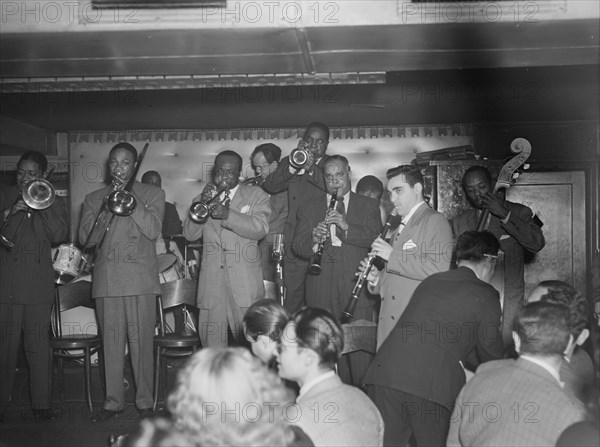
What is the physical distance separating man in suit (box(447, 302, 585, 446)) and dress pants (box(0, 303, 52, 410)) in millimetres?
3298

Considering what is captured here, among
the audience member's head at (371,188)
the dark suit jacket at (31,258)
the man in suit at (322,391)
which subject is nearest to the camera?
the man in suit at (322,391)

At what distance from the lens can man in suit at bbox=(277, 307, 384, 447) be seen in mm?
2537

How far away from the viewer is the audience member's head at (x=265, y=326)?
3.23 meters

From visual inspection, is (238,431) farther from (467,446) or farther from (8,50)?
(8,50)

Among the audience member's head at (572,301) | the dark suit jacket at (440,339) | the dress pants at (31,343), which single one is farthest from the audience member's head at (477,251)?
the dress pants at (31,343)

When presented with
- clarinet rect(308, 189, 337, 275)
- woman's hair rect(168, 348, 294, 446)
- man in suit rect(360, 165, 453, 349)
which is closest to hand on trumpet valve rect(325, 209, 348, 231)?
clarinet rect(308, 189, 337, 275)

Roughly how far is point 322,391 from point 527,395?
722mm

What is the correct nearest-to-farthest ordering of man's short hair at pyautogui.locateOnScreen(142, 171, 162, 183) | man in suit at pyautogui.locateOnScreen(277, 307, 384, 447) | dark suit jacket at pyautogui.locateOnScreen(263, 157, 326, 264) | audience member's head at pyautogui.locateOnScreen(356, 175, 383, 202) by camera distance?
1. man in suit at pyautogui.locateOnScreen(277, 307, 384, 447)
2. dark suit jacket at pyautogui.locateOnScreen(263, 157, 326, 264)
3. audience member's head at pyautogui.locateOnScreen(356, 175, 383, 202)
4. man's short hair at pyautogui.locateOnScreen(142, 171, 162, 183)

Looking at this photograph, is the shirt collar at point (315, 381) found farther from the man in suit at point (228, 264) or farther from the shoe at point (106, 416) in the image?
the shoe at point (106, 416)

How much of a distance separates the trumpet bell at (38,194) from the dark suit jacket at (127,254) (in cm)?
27

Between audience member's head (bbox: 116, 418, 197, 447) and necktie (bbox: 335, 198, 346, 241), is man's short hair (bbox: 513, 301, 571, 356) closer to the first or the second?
audience member's head (bbox: 116, 418, 197, 447)

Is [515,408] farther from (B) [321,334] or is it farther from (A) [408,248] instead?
(A) [408,248]

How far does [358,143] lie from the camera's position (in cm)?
876

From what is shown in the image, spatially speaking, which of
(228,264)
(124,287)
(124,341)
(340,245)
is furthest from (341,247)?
(124,341)
